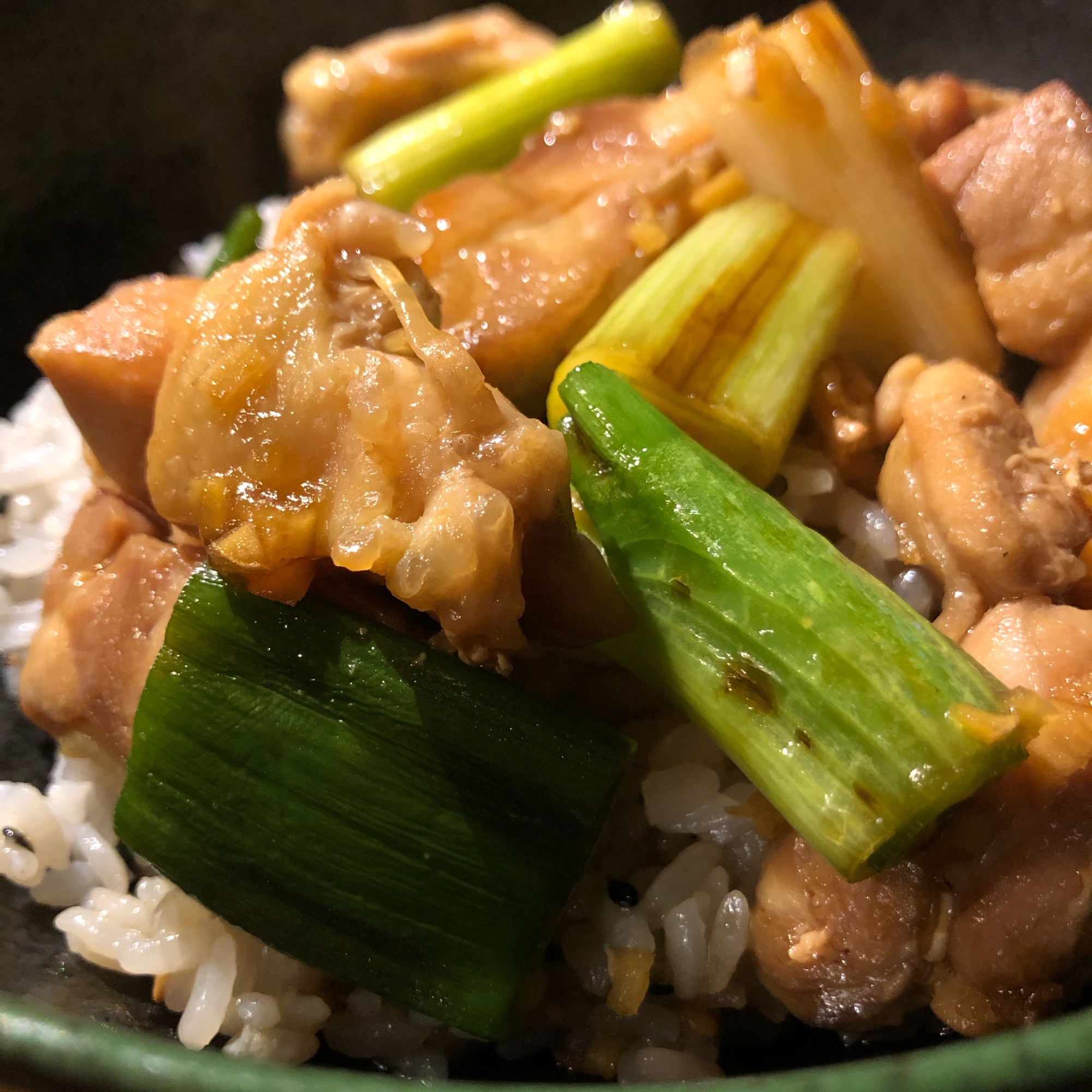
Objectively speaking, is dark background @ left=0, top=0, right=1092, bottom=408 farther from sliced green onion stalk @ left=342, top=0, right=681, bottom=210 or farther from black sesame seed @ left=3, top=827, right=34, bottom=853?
black sesame seed @ left=3, top=827, right=34, bottom=853

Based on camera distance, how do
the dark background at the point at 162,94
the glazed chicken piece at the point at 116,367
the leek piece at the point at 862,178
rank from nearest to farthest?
the glazed chicken piece at the point at 116,367 → the leek piece at the point at 862,178 → the dark background at the point at 162,94

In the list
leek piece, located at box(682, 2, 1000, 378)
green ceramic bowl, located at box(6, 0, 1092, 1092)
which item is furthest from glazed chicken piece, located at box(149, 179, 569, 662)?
green ceramic bowl, located at box(6, 0, 1092, 1092)

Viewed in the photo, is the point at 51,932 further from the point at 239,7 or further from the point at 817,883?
the point at 239,7

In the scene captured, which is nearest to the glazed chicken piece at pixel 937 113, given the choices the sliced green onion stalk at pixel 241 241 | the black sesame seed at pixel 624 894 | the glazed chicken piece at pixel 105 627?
the sliced green onion stalk at pixel 241 241

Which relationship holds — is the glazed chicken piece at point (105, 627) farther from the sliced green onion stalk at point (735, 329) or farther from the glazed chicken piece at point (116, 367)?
the sliced green onion stalk at point (735, 329)

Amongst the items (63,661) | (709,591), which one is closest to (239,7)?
(63,661)

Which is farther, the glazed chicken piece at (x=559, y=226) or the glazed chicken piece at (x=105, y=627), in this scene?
the glazed chicken piece at (x=559, y=226)

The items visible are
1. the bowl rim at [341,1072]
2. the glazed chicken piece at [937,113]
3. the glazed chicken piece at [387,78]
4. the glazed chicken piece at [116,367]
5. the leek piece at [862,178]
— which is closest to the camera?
the bowl rim at [341,1072]

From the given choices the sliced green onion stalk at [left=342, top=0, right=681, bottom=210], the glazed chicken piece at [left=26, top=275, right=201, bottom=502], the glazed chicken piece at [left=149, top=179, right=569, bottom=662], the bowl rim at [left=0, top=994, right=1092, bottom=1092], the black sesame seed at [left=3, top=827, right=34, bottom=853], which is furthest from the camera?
the sliced green onion stalk at [left=342, top=0, right=681, bottom=210]
